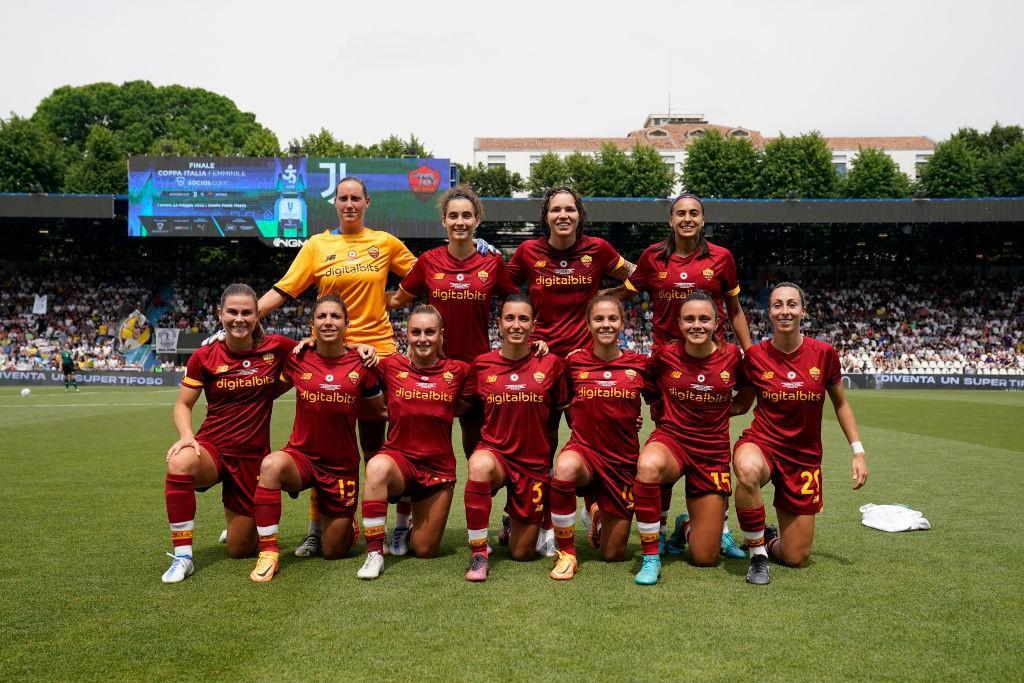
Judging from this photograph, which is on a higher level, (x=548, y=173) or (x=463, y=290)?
(x=548, y=173)

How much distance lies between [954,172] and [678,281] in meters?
46.7

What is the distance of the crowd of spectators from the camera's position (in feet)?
105

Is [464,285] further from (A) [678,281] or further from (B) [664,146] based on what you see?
(B) [664,146]

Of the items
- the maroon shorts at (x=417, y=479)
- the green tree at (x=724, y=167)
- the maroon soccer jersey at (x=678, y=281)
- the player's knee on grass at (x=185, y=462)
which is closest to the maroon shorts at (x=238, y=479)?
the player's knee on grass at (x=185, y=462)

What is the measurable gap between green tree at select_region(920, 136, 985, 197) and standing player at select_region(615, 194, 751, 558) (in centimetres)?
4563

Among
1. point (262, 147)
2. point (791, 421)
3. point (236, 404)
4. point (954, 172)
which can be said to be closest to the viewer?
point (791, 421)

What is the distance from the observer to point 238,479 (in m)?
5.43

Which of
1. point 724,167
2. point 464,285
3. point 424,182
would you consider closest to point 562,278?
point 464,285

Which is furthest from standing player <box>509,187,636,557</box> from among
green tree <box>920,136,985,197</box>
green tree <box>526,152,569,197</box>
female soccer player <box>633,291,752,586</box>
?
green tree <box>920,136,985,197</box>

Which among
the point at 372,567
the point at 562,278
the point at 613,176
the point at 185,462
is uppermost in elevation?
the point at 613,176

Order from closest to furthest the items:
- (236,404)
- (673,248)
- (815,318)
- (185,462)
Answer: (185,462), (236,404), (673,248), (815,318)

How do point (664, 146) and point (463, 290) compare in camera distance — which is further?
point (664, 146)

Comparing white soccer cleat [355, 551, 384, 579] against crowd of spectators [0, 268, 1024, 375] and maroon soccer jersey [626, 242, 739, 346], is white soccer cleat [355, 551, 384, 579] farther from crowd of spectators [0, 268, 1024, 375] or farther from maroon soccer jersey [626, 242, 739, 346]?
crowd of spectators [0, 268, 1024, 375]

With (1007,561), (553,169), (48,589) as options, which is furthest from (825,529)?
(553,169)
